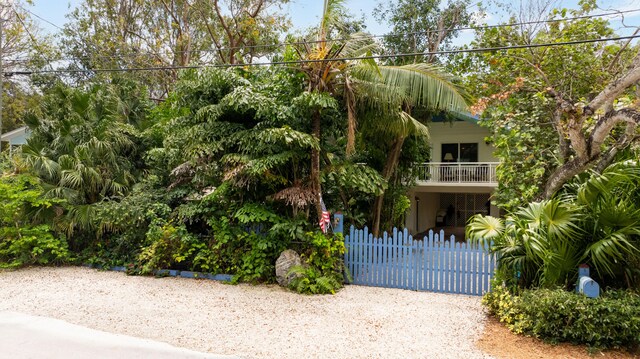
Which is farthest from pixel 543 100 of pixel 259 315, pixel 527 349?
pixel 259 315

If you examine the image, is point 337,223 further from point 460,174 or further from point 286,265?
point 460,174

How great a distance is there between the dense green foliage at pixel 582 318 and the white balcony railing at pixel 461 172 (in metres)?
9.54

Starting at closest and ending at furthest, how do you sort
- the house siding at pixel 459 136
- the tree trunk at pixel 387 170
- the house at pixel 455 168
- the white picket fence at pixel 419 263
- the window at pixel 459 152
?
the white picket fence at pixel 419 263 → the tree trunk at pixel 387 170 → the house at pixel 455 168 → the house siding at pixel 459 136 → the window at pixel 459 152

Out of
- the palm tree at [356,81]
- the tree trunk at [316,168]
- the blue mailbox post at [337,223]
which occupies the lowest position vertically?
the blue mailbox post at [337,223]

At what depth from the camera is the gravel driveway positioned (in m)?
4.91

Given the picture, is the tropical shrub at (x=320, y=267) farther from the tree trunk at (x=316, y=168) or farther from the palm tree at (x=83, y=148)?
the palm tree at (x=83, y=148)

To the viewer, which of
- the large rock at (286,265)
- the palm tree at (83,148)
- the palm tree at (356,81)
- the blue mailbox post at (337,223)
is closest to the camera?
the large rock at (286,265)

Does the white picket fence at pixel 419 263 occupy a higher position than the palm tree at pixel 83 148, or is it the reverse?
the palm tree at pixel 83 148

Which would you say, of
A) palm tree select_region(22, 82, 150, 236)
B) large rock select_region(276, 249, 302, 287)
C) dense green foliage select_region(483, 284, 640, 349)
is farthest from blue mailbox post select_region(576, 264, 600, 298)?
palm tree select_region(22, 82, 150, 236)

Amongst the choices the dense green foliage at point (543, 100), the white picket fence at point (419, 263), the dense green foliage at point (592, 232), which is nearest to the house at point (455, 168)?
the dense green foliage at point (543, 100)

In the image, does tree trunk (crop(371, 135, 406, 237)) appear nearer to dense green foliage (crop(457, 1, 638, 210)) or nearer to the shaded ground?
dense green foliage (crop(457, 1, 638, 210))

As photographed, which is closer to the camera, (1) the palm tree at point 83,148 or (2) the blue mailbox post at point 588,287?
(2) the blue mailbox post at point 588,287

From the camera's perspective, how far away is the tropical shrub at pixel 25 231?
8.86 meters

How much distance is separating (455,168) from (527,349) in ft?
35.4
